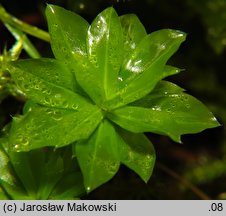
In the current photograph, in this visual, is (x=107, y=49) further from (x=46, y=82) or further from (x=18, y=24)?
(x=18, y=24)

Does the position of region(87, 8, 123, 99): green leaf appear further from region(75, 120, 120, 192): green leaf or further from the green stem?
the green stem

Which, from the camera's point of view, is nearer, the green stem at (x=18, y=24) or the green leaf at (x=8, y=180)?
the green leaf at (x=8, y=180)

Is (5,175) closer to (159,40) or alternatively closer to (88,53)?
(88,53)

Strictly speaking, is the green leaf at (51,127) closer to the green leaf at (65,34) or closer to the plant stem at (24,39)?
the green leaf at (65,34)

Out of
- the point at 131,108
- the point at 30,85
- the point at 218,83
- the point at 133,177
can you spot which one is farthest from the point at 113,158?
the point at 218,83

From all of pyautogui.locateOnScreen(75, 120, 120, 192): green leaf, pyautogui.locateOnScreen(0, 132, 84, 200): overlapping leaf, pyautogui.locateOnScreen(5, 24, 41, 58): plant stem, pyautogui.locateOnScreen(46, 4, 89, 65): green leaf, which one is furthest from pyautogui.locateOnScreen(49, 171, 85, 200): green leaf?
pyautogui.locateOnScreen(5, 24, 41, 58): plant stem

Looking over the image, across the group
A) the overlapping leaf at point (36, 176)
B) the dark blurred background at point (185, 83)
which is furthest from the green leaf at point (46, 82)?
the dark blurred background at point (185, 83)
